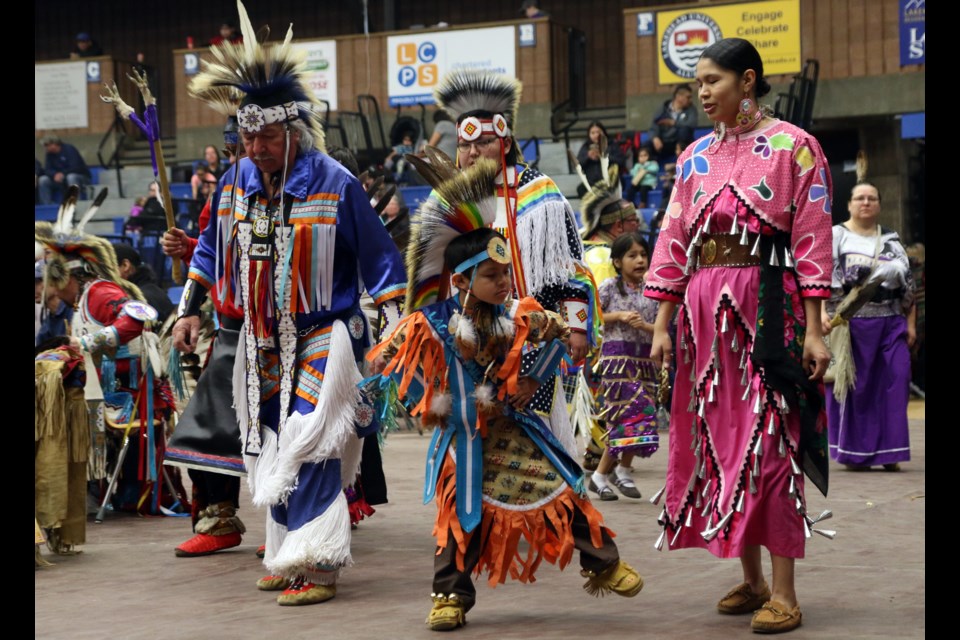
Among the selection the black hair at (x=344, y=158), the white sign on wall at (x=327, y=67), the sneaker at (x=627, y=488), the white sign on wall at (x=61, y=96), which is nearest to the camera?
the black hair at (x=344, y=158)

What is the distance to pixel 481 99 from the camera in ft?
20.6

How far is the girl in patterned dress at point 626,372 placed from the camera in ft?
27.5

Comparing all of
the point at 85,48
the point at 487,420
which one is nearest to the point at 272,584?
the point at 487,420

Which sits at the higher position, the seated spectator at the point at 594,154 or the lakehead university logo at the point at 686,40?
the lakehead university logo at the point at 686,40

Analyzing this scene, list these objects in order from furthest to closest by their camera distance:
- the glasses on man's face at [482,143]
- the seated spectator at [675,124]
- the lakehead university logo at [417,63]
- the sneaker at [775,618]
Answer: the lakehead university logo at [417,63]
the seated spectator at [675,124]
the glasses on man's face at [482,143]
the sneaker at [775,618]

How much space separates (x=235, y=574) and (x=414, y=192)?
12.5 metres

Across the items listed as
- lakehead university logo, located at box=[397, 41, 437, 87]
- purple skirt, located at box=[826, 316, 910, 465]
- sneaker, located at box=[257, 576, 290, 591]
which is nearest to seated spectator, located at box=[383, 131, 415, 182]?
lakehead university logo, located at box=[397, 41, 437, 87]

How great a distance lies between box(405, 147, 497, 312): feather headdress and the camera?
16.8 feet

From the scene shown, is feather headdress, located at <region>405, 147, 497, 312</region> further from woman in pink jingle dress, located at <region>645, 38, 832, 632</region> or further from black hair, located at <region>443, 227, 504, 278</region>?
woman in pink jingle dress, located at <region>645, 38, 832, 632</region>

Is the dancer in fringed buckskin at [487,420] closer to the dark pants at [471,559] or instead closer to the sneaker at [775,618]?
the dark pants at [471,559]

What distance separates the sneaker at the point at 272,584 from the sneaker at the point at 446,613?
1.04 metres

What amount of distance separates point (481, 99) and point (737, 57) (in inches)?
63.8

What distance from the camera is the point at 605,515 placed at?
25.1 ft

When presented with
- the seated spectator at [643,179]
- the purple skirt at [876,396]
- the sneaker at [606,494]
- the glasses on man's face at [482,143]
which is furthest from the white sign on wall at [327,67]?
the glasses on man's face at [482,143]
